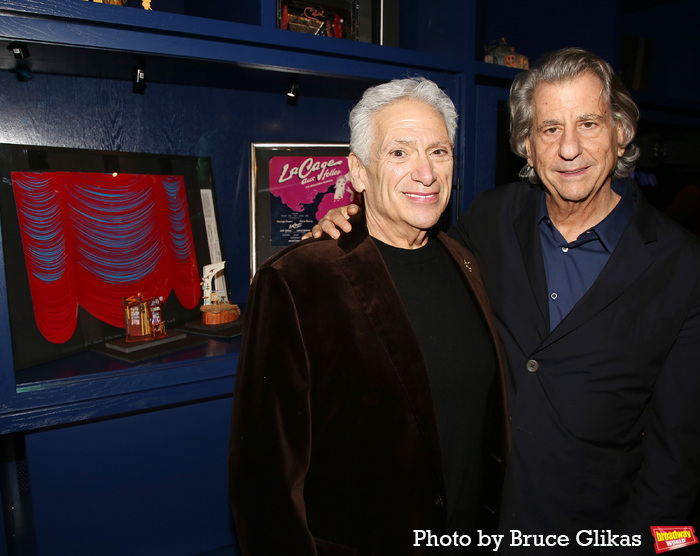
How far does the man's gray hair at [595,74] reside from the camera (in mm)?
1405

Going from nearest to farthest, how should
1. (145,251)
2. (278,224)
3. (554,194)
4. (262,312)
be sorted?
(262,312)
(554,194)
(145,251)
(278,224)

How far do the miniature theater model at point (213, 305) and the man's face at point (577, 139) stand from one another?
1.19 m

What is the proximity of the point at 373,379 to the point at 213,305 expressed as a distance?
3.02ft

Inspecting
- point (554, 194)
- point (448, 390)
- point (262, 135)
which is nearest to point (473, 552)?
point (448, 390)

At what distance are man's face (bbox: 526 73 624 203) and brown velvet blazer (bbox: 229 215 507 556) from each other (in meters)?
0.61

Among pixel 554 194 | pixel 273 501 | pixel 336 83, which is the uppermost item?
pixel 336 83

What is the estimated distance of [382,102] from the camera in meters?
1.24

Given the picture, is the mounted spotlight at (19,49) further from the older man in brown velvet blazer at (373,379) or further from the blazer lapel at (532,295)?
the blazer lapel at (532,295)

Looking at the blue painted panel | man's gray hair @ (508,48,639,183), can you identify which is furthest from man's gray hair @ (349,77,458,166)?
the blue painted panel

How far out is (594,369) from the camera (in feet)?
4.26

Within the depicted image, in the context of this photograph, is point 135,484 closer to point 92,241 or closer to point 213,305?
point 213,305

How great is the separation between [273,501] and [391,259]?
639 mm

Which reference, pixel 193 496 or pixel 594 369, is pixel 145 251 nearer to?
pixel 193 496

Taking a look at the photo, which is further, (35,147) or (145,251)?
(145,251)
